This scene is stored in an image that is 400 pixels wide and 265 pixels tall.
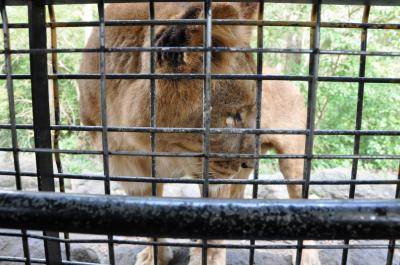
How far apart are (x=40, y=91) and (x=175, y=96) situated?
883mm

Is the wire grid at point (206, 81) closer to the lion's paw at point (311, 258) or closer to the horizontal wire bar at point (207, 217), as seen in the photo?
the horizontal wire bar at point (207, 217)

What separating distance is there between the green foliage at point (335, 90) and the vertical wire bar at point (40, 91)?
464cm

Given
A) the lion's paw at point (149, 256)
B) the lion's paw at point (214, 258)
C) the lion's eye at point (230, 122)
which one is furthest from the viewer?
the lion's paw at point (149, 256)

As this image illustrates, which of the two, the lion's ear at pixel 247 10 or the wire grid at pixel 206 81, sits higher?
the lion's ear at pixel 247 10

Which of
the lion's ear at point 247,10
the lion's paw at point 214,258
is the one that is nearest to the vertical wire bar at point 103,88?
the lion's ear at point 247,10

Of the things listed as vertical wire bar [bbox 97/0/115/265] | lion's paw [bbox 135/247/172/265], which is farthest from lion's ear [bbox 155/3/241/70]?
lion's paw [bbox 135/247/172/265]

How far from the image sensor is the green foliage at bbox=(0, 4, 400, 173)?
7.43m

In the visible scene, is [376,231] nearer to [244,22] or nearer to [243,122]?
[244,22]

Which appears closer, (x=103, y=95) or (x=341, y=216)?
(x=341, y=216)

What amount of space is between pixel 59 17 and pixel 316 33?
36.1 ft

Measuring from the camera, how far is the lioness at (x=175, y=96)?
196 centimetres

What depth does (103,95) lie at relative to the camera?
4.56 feet

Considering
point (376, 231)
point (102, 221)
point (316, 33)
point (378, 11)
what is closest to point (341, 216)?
point (376, 231)

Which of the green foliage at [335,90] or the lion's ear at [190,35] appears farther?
the green foliage at [335,90]
